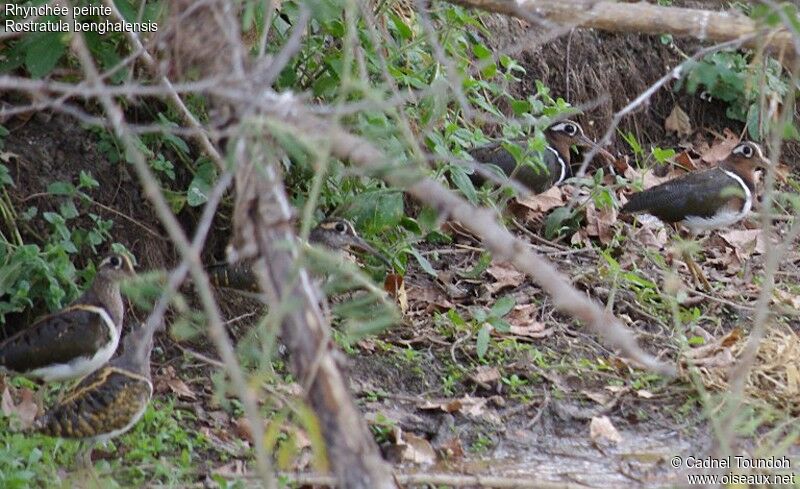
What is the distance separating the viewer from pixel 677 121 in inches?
388

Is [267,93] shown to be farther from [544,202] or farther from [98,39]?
[544,202]

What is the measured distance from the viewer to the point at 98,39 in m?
5.77

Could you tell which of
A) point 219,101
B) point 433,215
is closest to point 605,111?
point 433,215

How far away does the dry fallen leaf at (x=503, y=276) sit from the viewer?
748 cm

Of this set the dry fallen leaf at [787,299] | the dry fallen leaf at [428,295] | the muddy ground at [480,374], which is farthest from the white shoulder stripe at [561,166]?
the dry fallen leaf at [787,299]

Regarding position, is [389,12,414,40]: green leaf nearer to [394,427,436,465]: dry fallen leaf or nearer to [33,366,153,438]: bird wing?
[394,427,436,465]: dry fallen leaf

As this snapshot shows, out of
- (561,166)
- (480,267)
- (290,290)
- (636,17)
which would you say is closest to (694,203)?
(561,166)

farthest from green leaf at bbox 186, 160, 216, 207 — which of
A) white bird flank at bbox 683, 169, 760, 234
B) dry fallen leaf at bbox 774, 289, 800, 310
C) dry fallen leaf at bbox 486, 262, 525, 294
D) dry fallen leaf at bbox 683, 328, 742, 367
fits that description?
white bird flank at bbox 683, 169, 760, 234

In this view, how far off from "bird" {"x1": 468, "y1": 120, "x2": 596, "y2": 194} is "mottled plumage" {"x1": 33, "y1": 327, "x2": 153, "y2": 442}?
3102 mm

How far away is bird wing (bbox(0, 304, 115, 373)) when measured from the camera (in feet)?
17.8

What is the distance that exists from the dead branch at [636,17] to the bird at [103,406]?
1861mm

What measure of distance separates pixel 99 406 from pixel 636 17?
2.47m

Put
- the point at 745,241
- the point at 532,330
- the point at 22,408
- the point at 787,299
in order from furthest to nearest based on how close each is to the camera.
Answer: the point at 745,241 < the point at 787,299 < the point at 532,330 < the point at 22,408

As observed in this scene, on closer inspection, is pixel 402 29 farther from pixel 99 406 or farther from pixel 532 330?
pixel 99 406
